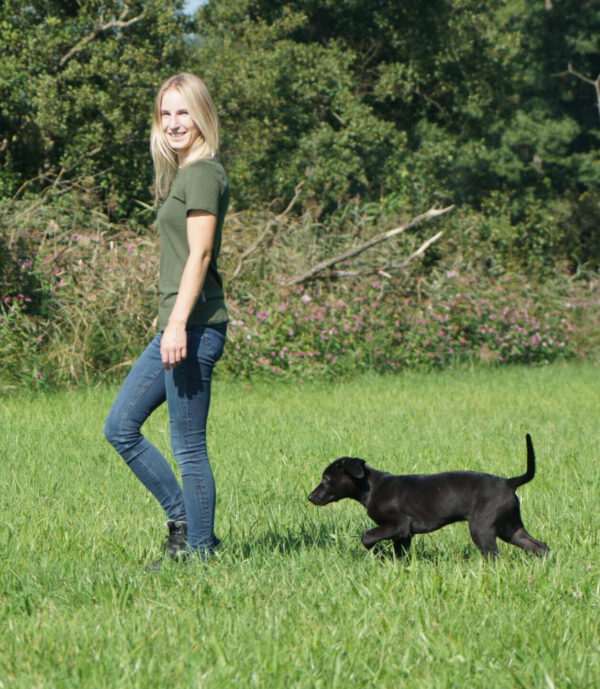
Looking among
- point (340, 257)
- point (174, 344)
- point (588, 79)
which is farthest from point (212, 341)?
point (588, 79)

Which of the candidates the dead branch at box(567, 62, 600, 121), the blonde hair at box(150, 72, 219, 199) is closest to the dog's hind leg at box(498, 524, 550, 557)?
the blonde hair at box(150, 72, 219, 199)

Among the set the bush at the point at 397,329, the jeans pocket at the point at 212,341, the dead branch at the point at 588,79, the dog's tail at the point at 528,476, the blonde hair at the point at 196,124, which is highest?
the dead branch at the point at 588,79

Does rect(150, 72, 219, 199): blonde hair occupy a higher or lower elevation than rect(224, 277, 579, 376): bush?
higher

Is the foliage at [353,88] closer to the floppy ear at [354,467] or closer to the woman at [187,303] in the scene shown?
the floppy ear at [354,467]

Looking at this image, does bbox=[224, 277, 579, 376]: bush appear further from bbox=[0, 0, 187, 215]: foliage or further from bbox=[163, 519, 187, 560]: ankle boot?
bbox=[163, 519, 187, 560]: ankle boot

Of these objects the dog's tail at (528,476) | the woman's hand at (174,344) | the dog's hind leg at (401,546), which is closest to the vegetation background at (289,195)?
the dog's hind leg at (401,546)

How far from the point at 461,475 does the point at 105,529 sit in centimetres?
206

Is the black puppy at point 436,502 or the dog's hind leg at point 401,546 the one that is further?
the dog's hind leg at point 401,546

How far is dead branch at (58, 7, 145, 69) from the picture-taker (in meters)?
19.3

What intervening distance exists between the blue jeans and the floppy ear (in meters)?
0.76

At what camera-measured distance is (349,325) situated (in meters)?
15.4

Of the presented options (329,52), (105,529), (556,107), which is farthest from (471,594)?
(556,107)

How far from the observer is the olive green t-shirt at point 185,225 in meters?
4.69

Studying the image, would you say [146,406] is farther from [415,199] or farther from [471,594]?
[415,199]
